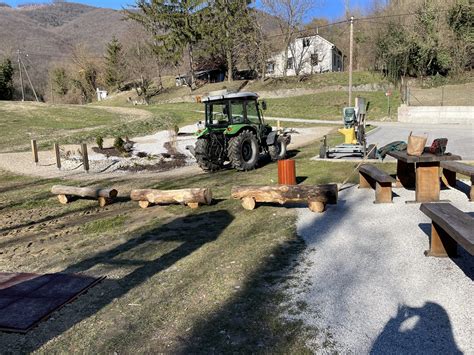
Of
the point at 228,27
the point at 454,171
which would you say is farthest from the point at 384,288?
the point at 228,27

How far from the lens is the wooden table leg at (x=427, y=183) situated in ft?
22.2

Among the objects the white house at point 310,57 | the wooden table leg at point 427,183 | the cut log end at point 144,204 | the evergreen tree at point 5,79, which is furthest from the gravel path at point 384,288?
the evergreen tree at point 5,79

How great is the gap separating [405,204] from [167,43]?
152ft

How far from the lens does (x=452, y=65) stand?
34781mm

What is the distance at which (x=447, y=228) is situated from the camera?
4.06m

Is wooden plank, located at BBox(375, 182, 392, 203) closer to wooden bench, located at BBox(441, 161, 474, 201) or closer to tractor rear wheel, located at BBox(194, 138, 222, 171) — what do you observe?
wooden bench, located at BBox(441, 161, 474, 201)

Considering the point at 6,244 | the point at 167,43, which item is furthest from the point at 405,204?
the point at 167,43

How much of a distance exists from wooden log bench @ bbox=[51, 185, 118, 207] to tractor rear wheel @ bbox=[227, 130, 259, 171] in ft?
11.3

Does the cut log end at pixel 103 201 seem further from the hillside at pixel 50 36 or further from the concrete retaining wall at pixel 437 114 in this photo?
the hillside at pixel 50 36

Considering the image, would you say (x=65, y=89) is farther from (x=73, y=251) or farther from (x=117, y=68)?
(x=73, y=251)

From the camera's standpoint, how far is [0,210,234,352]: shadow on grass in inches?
152

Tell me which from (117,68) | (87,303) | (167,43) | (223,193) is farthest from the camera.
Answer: (117,68)

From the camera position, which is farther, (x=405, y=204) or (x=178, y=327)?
(x=405, y=204)

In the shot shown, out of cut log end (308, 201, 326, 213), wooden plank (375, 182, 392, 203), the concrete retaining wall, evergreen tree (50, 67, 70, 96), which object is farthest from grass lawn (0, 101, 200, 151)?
evergreen tree (50, 67, 70, 96)
